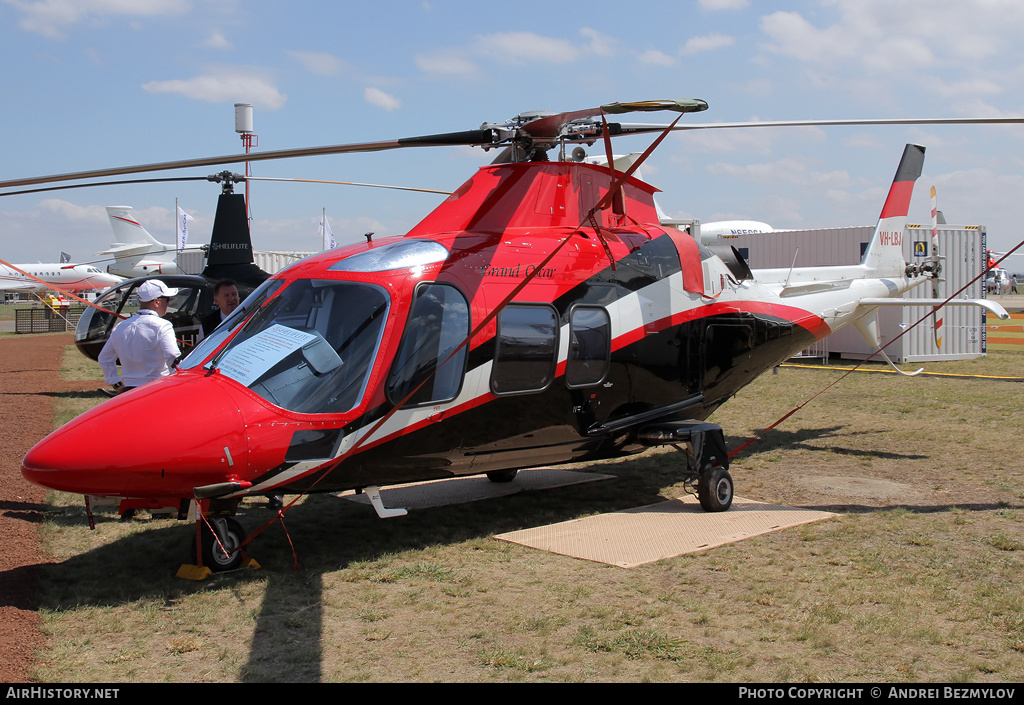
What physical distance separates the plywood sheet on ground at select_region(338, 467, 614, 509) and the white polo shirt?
2156 millimetres

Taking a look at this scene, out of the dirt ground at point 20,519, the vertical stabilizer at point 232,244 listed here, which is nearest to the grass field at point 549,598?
the dirt ground at point 20,519

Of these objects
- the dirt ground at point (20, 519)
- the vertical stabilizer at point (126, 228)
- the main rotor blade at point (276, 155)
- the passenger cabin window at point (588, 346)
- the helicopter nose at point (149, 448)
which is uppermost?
the vertical stabilizer at point (126, 228)

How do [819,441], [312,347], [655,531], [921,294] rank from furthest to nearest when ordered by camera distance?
[921,294] → [819,441] → [655,531] → [312,347]

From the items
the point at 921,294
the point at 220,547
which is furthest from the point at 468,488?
the point at 921,294

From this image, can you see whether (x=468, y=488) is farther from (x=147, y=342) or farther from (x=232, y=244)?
(x=232, y=244)

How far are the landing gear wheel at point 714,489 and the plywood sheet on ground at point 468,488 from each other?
1703 millimetres

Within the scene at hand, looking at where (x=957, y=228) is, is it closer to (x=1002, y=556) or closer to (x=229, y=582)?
(x=1002, y=556)

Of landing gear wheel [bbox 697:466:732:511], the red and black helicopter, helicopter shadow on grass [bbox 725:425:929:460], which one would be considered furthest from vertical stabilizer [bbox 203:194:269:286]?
landing gear wheel [bbox 697:466:732:511]

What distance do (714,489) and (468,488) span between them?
2.53 m

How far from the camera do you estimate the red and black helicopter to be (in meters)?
5.04

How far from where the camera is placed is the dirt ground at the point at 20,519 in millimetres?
4336

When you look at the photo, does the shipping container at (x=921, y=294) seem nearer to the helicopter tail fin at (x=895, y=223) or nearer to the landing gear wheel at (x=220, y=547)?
the helicopter tail fin at (x=895, y=223)

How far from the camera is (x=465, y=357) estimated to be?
597cm
